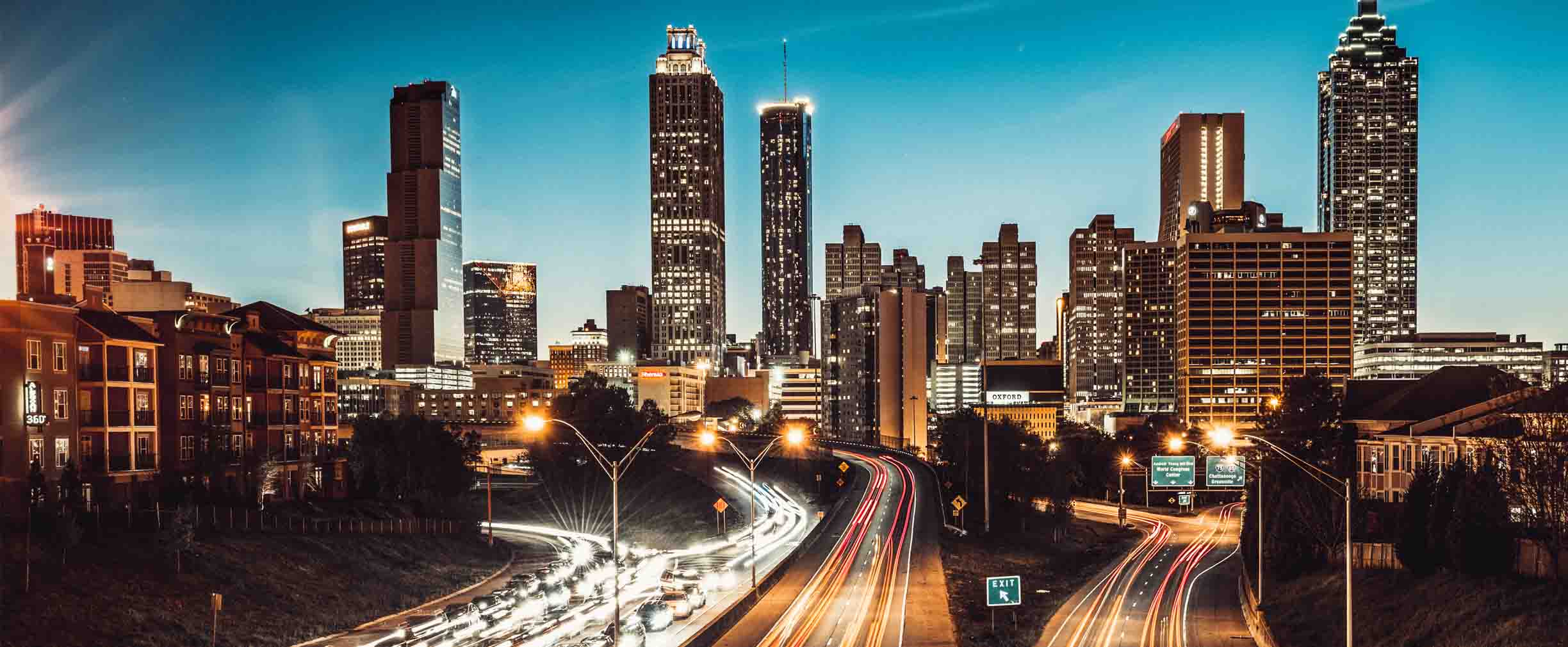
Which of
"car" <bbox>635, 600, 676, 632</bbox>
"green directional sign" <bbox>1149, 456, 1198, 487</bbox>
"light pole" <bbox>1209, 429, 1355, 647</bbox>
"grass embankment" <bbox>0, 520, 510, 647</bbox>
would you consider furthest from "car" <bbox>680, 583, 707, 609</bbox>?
"green directional sign" <bbox>1149, 456, 1198, 487</bbox>

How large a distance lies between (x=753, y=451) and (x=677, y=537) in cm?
5869

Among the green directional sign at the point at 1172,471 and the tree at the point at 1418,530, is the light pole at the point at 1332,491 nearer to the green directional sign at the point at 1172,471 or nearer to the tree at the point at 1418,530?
the tree at the point at 1418,530

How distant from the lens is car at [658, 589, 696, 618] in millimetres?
58156

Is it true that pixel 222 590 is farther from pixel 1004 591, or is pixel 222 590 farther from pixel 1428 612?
pixel 1428 612

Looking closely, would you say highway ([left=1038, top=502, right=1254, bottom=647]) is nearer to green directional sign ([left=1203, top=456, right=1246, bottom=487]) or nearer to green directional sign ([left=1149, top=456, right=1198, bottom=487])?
green directional sign ([left=1149, top=456, right=1198, bottom=487])

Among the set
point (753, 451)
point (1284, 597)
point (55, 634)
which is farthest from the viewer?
point (753, 451)

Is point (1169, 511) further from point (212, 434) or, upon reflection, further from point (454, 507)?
point (212, 434)

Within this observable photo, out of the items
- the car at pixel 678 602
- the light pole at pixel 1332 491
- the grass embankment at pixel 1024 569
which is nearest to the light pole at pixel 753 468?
the car at pixel 678 602

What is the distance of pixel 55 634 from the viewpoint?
148 ft

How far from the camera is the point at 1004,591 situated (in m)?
55.5

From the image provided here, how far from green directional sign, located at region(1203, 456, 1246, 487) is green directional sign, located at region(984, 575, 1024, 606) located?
21.1 metres

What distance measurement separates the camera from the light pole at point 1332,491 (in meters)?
40.5

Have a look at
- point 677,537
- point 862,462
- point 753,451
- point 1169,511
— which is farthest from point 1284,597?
point 753,451

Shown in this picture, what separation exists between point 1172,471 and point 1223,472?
6.66 meters
